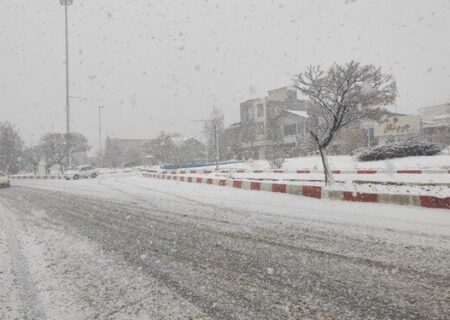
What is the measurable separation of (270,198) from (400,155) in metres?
Answer: 17.3

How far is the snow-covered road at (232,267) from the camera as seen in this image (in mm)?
3395

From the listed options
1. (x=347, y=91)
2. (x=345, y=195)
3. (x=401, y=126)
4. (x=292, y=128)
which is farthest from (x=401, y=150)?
(x=292, y=128)

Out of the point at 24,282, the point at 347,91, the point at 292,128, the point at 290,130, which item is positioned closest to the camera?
the point at 24,282

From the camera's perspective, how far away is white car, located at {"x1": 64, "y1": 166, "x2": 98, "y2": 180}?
35594 mm

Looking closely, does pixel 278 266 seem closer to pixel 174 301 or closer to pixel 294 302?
pixel 294 302

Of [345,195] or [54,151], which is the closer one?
[345,195]

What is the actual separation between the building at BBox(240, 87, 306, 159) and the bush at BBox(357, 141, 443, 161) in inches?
1102

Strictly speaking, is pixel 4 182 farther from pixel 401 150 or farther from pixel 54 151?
pixel 54 151

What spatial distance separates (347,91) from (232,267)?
10.4 metres

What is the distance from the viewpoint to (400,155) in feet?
84.7

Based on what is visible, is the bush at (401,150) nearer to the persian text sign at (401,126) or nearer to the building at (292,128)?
the persian text sign at (401,126)

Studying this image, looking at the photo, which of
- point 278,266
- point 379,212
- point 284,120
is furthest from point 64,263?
point 284,120

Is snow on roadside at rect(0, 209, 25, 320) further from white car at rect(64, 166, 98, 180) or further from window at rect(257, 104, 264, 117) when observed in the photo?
window at rect(257, 104, 264, 117)

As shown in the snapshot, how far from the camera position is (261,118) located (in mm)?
60594
